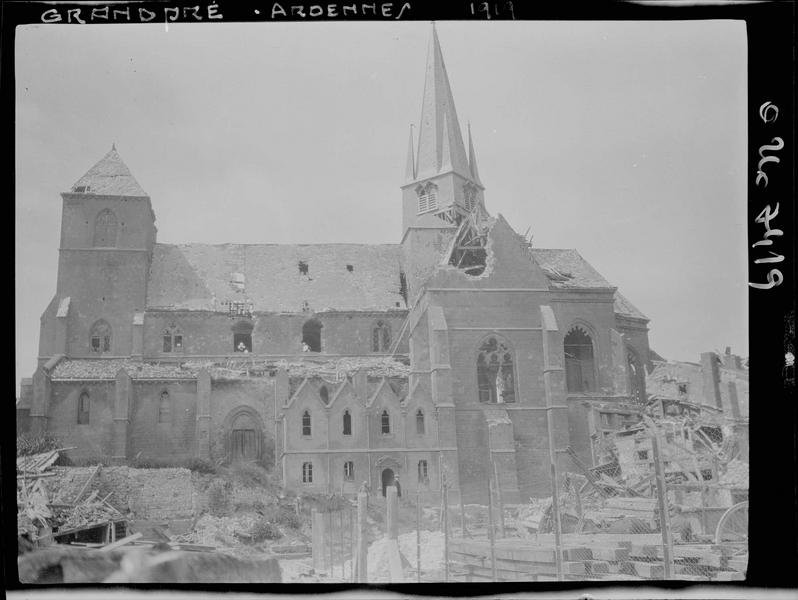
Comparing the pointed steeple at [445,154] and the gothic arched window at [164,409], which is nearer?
the gothic arched window at [164,409]

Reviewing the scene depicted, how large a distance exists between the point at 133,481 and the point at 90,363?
6.00ft

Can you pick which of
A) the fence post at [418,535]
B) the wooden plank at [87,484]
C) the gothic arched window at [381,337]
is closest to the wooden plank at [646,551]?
the fence post at [418,535]

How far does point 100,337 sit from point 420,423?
438cm

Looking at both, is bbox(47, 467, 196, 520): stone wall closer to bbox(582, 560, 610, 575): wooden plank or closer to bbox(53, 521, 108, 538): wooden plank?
bbox(53, 521, 108, 538): wooden plank

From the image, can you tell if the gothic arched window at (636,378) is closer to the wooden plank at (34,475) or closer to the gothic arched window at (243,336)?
the gothic arched window at (243,336)

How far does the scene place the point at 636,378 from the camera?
11.0 metres

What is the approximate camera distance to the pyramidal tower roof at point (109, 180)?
10070 mm

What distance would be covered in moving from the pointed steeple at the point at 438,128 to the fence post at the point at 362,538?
4.75 meters

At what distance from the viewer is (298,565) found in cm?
927

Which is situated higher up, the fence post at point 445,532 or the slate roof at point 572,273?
the slate roof at point 572,273

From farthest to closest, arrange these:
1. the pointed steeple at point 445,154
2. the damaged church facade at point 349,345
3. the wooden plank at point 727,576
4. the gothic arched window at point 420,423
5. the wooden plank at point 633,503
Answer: the pointed steeple at point 445,154 → the gothic arched window at point 420,423 → the damaged church facade at point 349,345 → the wooden plank at point 633,503 → the wooden plank at point 727,576

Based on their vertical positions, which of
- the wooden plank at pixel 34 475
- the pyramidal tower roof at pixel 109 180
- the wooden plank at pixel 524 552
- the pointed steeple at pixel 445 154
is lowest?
the wooden plank at pixel 524 552
